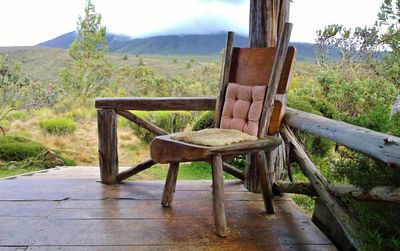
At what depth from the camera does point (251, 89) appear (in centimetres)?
260

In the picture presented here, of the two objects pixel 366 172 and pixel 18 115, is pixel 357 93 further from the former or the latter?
pixel 18 115

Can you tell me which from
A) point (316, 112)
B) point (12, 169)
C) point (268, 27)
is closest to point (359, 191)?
point (268, 27)

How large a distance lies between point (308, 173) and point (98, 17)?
8.60 metres

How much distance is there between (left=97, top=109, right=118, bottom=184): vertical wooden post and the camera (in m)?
3.04

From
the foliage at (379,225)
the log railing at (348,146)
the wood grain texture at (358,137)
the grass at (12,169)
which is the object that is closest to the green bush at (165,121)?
the grass at (12,169)

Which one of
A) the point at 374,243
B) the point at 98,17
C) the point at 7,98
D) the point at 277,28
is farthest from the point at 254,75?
the point at 98,17

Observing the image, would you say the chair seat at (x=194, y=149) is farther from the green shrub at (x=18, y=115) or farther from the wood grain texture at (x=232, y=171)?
the green shrub at (x=18, y=115)

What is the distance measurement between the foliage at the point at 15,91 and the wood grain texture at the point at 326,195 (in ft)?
18.4

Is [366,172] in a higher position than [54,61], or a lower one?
higher

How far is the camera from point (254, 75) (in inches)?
105

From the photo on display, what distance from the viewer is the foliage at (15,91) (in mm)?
7066

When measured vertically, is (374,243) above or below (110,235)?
above

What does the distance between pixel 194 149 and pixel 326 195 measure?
687mm

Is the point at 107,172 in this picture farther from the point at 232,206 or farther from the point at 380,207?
the point at 380,207
